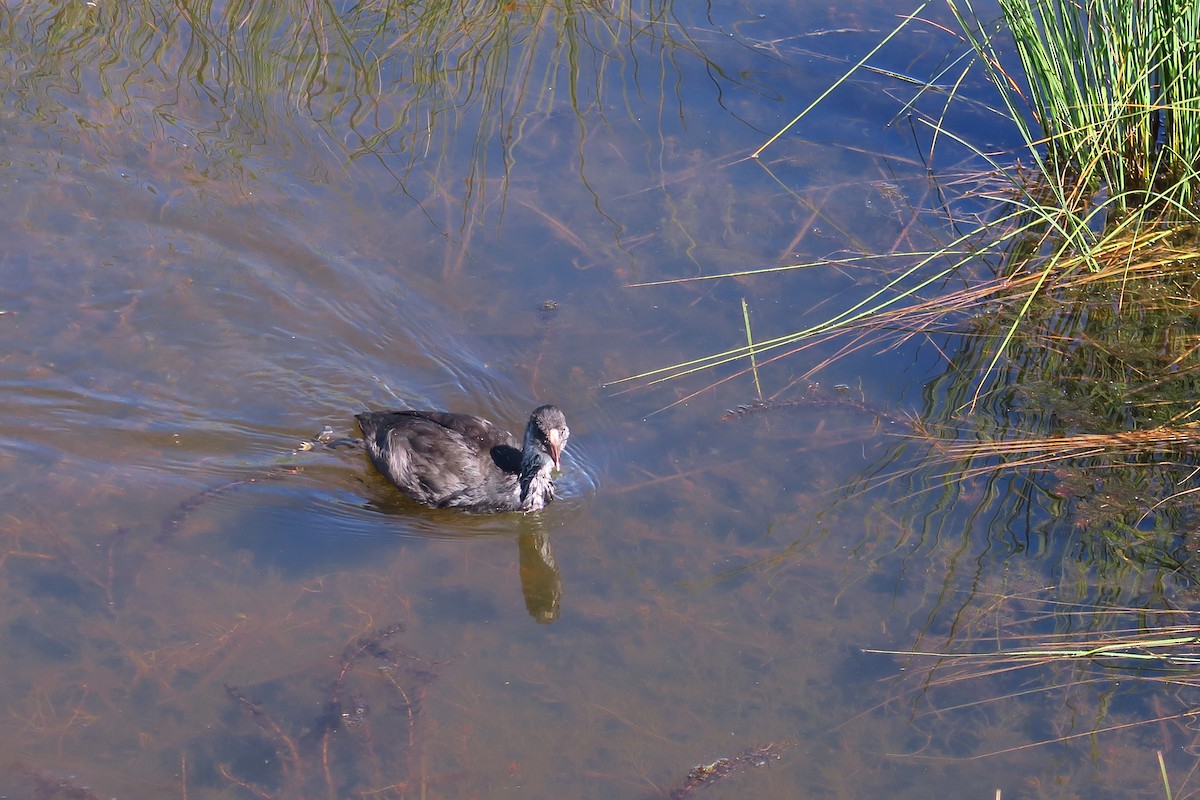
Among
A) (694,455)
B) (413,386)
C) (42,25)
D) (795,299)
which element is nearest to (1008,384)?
(795,299)

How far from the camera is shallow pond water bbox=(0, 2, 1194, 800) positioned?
5.74 metres

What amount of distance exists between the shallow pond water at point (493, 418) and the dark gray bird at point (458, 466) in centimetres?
14

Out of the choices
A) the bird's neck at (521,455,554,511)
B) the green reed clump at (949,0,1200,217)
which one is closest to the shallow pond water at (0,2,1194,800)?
the bird's neck at (521,455,554,511)

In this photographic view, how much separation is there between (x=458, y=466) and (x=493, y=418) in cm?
71

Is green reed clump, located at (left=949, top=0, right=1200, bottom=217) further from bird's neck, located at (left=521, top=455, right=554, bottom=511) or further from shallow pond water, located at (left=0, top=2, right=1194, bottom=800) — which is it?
bird's neck, located at (left=521, top=455, right=554, bottom=511)

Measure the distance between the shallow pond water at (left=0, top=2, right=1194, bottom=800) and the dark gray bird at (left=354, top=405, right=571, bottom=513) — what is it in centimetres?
14

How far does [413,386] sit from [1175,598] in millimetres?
4445

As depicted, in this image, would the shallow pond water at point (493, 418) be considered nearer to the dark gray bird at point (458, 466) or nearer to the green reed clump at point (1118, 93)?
the dark gray bird at point (458, 466)

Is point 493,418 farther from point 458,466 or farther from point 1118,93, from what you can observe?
point 1118,93

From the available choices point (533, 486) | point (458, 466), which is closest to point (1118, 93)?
point (533, 486)

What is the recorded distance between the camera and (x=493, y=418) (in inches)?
310

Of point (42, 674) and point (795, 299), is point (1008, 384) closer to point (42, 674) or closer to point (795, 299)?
point (795, 299)

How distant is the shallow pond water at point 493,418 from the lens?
5738 millimetres

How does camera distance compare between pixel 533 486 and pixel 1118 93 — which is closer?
pixel 533 486
